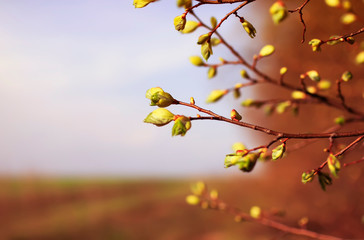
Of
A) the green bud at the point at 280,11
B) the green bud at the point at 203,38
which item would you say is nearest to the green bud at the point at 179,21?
the green bud at the point at 203,38

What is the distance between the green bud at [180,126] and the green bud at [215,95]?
1.03 ft

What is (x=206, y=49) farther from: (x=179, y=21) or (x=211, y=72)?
(x=211, y=72)

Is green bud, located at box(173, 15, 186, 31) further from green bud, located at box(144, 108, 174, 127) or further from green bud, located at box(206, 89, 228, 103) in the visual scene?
green bud, located at box(206, 89, 228, 103)

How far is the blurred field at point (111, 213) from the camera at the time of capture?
3.58 m

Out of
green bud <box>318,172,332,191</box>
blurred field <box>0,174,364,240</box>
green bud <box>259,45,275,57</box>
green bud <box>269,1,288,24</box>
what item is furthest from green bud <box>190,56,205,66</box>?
blurred field <box>0,174,364,240</box>

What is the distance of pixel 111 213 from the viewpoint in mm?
4492

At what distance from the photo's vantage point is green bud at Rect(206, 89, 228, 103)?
0.69 meters

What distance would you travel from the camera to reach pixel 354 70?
147 cm

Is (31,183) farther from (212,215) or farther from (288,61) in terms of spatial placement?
(288,61)

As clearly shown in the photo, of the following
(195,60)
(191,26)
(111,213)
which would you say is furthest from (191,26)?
(111,213)

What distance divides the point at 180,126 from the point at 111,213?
439cm

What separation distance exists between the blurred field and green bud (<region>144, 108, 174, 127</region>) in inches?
92.9

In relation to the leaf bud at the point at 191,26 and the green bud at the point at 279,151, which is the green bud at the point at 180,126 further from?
the leaf bud at the point at 191,26

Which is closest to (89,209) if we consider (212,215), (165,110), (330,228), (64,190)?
(64,190)
